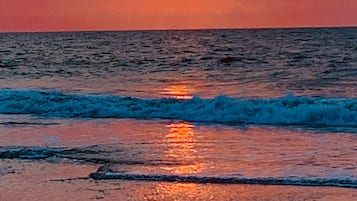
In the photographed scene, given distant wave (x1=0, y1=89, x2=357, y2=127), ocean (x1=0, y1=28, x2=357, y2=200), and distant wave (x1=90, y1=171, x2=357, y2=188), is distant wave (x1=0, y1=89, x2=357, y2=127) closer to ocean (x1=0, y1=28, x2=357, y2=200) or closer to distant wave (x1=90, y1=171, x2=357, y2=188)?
ocean (x1=0, y1=28, x2=357, y2=200)

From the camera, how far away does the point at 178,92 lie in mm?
23516

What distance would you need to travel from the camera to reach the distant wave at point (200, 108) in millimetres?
16875

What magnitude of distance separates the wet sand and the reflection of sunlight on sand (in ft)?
38.1

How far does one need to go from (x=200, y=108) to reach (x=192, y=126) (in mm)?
2673

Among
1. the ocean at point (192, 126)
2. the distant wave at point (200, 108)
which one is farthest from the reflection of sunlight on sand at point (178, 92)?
the distant wave at point (200, 108)

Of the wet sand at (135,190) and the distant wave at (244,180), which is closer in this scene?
the wet sand at (135,190)

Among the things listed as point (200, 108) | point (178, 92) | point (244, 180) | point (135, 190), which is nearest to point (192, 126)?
point (200, 108)

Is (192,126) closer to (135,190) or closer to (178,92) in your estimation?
(135,190)

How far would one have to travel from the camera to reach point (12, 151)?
1179cm

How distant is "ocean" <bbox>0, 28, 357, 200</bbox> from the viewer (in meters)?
10.0

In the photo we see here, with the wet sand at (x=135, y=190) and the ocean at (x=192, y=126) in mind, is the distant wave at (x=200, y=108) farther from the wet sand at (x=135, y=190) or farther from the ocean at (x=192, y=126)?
the wet sand at (x=135, y=190)

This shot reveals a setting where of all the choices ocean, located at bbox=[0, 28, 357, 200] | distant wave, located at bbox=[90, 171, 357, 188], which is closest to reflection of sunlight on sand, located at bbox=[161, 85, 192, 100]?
ocean, located at bbox=[0, 28, 357, 200]

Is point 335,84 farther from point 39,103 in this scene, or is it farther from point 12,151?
point 12,151

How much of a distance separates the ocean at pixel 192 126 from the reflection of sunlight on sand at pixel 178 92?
0.03 metres
